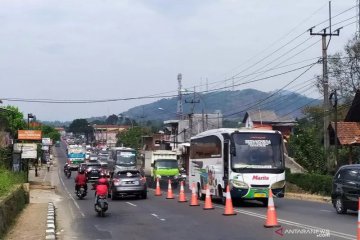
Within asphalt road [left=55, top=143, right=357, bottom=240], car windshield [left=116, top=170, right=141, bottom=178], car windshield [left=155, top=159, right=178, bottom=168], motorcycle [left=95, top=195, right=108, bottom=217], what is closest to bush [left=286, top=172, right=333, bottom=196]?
car windshield [left=116, top=170, right=141, bottom=178]

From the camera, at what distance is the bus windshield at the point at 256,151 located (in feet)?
74.1

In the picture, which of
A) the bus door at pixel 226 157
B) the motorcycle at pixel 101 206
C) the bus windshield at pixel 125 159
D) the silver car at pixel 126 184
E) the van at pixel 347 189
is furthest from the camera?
the bus windshield at pixel 125 159

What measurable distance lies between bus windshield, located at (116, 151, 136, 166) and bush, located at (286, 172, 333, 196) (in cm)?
2235

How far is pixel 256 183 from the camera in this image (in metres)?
22.3

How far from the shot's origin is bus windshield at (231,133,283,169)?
22578 mm

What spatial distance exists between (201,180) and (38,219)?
34.2 ft

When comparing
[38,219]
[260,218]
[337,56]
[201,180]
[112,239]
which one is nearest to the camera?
[112,239]

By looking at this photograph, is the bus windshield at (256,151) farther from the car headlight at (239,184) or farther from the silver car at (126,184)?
the silver car at (126,184)

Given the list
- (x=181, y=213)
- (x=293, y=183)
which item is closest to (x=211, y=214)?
(x=181, y=213)

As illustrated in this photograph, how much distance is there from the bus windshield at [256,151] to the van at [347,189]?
3.12 meters

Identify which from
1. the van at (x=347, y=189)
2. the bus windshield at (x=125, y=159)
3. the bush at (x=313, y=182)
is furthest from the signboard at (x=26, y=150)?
the van at (x=347, y=189)

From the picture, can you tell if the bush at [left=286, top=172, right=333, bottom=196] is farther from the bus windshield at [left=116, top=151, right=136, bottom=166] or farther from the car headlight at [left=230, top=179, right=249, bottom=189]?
the bus windshield at [left=116, top=151, right=136, bottom=166]

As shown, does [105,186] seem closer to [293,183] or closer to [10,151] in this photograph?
[293,183]

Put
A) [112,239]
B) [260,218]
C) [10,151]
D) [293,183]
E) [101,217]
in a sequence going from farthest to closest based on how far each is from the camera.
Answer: [10,151]
[293,183]
[101,217]
[260,218]
[112,239]
